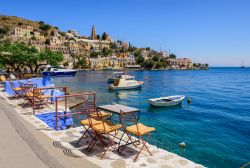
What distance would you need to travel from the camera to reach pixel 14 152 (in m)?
7.45

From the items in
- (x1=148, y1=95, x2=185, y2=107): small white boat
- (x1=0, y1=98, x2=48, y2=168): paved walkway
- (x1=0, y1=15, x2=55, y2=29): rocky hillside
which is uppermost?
(x1=0, y1=15, x2=55, y2=29): rocky hillside

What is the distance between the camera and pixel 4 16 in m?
195

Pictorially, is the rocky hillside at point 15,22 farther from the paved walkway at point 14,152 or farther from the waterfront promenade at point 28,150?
the paved walkway at point 14,152

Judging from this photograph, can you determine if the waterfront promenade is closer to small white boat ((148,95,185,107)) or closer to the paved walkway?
the paved walkway

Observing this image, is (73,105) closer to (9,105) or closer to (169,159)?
(9,105)

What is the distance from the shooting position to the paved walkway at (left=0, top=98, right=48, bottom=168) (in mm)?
6634

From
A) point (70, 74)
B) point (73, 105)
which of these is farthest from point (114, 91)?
point (70, 74)

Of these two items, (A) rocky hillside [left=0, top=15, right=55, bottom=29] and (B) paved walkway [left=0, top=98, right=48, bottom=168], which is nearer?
(B) paved walkway [left=0, top=98, right=48, bottom=168]

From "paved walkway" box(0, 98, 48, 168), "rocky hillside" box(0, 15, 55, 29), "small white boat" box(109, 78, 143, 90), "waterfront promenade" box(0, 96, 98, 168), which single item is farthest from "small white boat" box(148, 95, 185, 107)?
"rocky hillside" box(0, 15, 55, 29)

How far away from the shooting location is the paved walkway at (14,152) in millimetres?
6634

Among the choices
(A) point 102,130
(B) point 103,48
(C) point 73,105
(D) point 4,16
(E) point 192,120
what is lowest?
(E) point 192,120

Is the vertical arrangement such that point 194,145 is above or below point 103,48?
below

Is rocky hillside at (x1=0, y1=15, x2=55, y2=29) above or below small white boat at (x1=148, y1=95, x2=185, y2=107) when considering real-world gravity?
above

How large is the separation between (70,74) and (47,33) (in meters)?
111
